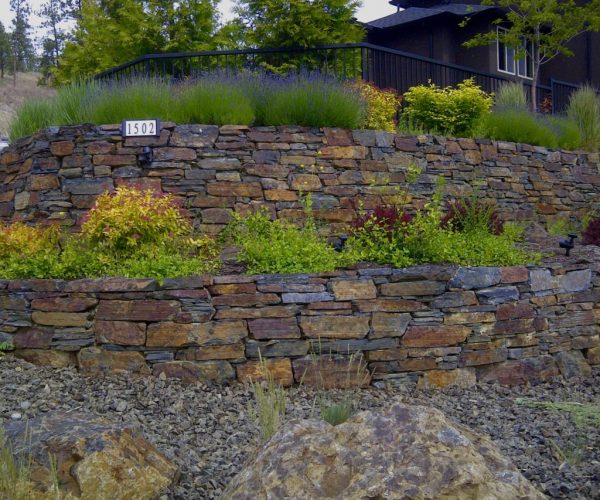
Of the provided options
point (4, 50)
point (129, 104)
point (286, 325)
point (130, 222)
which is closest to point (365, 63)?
point (129, 104)

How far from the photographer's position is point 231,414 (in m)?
4.88

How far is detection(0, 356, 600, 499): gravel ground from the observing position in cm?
380

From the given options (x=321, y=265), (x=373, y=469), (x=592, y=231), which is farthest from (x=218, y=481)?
(x=592, y=231)

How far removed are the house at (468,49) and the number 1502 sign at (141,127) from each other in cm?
982

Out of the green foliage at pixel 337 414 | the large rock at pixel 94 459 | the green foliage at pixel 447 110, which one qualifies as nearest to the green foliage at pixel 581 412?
the green foliage at pixel 337 414

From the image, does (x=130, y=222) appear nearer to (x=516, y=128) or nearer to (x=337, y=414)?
(x=337, y=414)

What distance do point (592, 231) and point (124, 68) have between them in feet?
21.6

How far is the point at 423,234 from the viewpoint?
20.4ft

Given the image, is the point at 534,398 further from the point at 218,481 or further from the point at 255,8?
the point at 255,8

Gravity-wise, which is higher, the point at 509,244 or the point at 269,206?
the point at 269,206

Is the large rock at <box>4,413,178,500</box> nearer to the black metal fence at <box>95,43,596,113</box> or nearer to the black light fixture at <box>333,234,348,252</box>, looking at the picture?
the black light fixture at <box>333,234,348,252</box>

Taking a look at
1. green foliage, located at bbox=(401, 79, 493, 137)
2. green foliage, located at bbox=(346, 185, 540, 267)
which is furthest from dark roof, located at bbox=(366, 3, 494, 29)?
green foliage, located at bbox=(346, 185, 540, 267)

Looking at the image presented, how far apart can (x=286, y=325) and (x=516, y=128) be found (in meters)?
5.38

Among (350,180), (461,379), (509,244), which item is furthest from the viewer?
(350,180)
